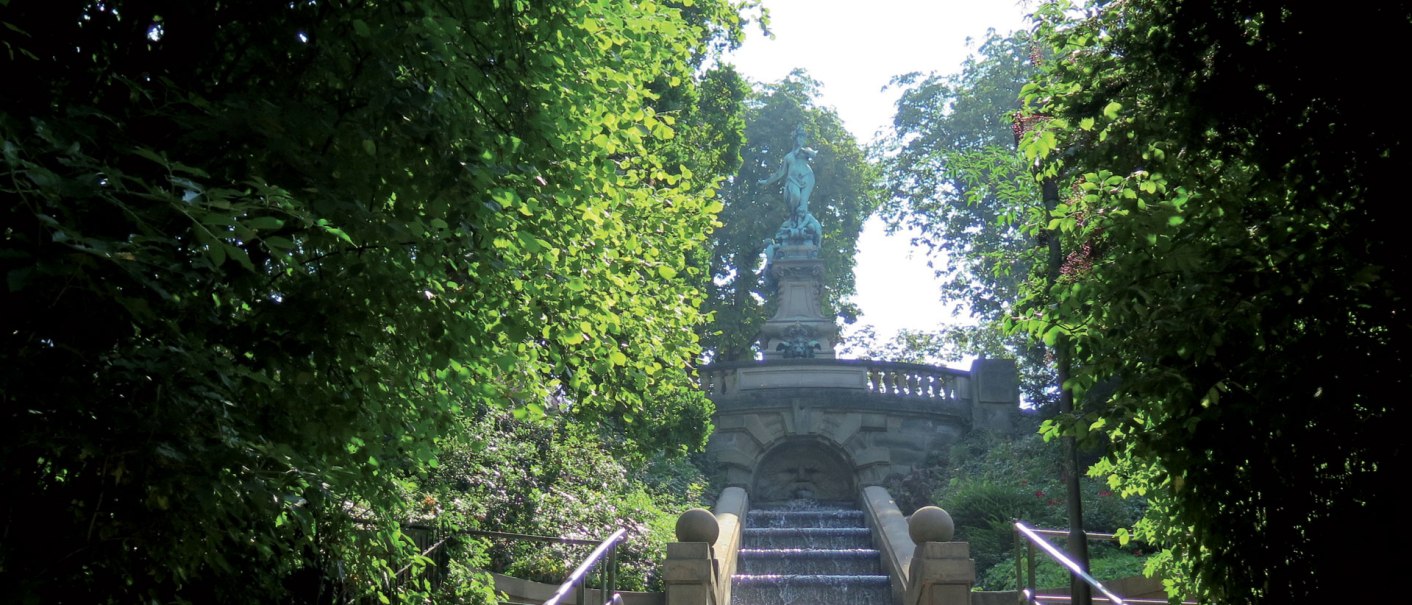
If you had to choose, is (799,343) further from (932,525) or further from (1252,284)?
(1252,284)

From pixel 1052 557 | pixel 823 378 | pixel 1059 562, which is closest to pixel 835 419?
pixel 823 378

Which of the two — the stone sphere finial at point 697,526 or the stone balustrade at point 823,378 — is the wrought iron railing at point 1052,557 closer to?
the stone sphere finial at point 697,526

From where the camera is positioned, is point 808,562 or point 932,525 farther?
point 808,562

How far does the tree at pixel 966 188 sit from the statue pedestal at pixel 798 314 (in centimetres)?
306

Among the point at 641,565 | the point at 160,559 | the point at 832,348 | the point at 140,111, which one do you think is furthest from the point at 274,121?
the point at 832,348

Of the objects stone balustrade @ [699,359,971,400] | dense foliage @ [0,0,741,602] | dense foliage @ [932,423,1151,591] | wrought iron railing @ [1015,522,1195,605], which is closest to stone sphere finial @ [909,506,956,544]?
wrought iron railing @ [1015,522,1195,605]

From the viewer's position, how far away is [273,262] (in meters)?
6.33

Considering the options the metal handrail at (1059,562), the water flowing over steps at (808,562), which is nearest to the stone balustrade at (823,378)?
the water flowing over steps at (808,562)

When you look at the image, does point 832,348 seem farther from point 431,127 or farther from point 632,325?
point 431,127

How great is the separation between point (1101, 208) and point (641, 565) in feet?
29.9

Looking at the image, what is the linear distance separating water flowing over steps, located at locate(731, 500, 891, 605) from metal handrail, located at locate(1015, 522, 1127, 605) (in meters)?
4.67

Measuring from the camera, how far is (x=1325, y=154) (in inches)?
212

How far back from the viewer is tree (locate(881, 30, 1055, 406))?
2950 cm

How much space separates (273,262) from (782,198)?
28.7 metres
